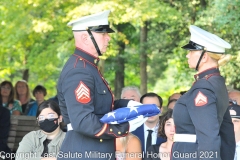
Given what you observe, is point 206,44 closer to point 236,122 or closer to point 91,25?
point 91,25

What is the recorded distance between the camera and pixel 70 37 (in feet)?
47.6

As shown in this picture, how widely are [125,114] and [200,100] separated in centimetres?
58

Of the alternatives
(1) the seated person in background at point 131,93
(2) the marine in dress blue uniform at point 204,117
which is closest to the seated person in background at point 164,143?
(2) the marine in dress blue uniform at point 204,117

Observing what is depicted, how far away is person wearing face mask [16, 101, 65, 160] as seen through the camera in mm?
5961

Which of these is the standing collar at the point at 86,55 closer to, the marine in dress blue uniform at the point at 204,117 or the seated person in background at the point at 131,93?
the marine in dress blue uniform at the point at 204,117

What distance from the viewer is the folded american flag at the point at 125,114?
4.14 meters

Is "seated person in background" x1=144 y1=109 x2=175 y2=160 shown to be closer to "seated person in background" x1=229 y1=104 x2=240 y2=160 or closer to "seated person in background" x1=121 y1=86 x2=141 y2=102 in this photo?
"seated person in background" x1=229 y1=104 x2=240 y2=160

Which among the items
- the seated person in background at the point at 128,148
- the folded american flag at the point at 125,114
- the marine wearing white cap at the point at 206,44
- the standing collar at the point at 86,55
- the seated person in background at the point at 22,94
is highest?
the seated person in background at the point at 22,94

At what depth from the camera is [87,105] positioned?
4.11 metres

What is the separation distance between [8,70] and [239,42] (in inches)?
370

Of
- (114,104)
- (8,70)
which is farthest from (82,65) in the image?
(8,70)

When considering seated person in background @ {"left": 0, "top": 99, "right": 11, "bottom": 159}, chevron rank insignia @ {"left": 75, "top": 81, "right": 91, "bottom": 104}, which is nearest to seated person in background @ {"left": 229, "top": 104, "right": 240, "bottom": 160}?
chevron rank insignia @ {"left": 75, "top": 81, "right": 91, "bottom": 104}

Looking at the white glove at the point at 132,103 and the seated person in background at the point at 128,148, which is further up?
the white glove at the point at 132,103

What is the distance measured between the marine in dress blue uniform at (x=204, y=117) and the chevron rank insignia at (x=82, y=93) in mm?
743
